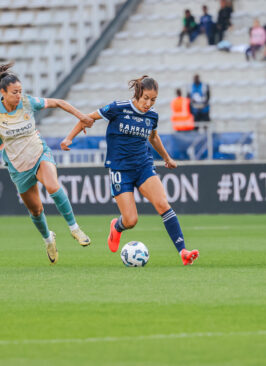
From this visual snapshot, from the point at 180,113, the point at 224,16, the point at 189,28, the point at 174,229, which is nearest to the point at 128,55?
the point at 189,28

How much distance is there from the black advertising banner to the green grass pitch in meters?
7.77

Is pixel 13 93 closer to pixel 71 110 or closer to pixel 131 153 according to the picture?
pixel 71 110

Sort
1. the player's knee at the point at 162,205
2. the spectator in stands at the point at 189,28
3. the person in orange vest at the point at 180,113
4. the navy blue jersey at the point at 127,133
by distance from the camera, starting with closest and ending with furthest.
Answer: the player's knee at the point at 162,205, the navy blue jersey at the point at 127,133, the person in orange vest at the point at 180,113, the spectator in stands at the point at 189,28

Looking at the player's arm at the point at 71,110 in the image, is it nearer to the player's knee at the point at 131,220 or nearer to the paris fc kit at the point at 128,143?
the paris fc kit at the point at 128,143

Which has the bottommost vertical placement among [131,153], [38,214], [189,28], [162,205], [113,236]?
[113,236]

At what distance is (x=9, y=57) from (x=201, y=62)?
563 centimetres

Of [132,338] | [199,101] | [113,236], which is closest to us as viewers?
[132,338]

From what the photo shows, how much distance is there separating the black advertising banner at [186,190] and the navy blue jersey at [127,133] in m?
10.4

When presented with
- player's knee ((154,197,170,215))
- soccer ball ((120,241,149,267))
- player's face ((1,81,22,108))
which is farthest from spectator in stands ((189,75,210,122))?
player's face ((1,81,22,108))

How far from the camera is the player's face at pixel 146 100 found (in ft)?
33.7

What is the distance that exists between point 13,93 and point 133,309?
3516 mm

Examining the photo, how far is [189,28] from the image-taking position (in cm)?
2800

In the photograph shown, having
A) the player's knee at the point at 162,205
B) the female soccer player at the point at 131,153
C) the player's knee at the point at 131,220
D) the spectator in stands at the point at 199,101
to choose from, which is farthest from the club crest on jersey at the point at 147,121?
the spectator in stands at the point at 199,101

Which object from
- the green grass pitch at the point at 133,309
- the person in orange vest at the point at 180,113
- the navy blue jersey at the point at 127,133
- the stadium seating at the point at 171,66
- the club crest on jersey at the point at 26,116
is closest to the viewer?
the green grass pitch at the point at 133,309
